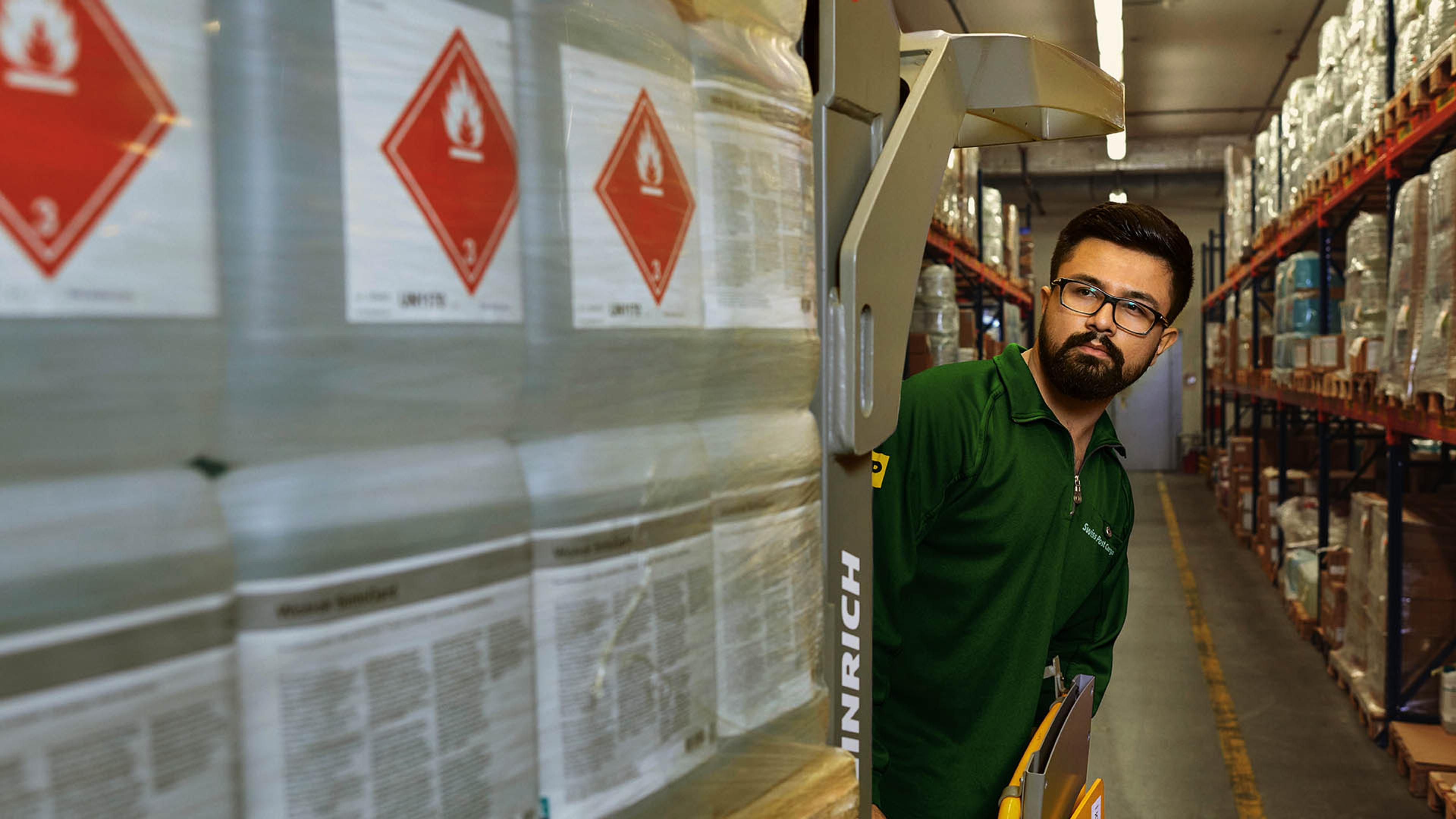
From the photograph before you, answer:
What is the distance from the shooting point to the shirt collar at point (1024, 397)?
2.30 metres

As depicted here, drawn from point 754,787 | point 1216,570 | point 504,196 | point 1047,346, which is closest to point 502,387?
point 504,196

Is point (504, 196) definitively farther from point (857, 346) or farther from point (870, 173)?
point (870, 173)

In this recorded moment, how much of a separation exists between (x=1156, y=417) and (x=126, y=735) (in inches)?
786

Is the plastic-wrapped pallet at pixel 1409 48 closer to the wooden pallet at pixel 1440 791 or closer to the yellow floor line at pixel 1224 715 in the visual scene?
the wooden pallet at pixel 1440 791

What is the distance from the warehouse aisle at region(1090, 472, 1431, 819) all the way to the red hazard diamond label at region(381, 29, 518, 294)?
4618 mm

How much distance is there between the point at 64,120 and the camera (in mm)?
520

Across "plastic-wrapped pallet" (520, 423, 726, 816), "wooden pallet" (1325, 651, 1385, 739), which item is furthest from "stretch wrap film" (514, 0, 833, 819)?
"wooden pallet" (1325, 651, 1385, 739)

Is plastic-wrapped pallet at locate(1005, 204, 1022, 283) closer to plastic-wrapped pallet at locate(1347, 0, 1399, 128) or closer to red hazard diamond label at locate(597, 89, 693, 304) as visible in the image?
plastic-wrapped pallet at locate(1347, 0, 1399, 128)

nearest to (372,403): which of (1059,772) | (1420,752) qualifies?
(1059,772)

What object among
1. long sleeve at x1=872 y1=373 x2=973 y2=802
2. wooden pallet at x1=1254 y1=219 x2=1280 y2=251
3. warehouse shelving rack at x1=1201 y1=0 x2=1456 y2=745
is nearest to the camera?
long sleeve at x1=872 y1=373 x2=973 y2=802

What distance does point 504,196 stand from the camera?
0.74 meters

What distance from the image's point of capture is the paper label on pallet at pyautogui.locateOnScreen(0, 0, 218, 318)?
504 millimetres

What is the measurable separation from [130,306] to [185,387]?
0.06 metres

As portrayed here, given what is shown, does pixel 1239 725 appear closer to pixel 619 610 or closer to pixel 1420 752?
pixel 1420 752
